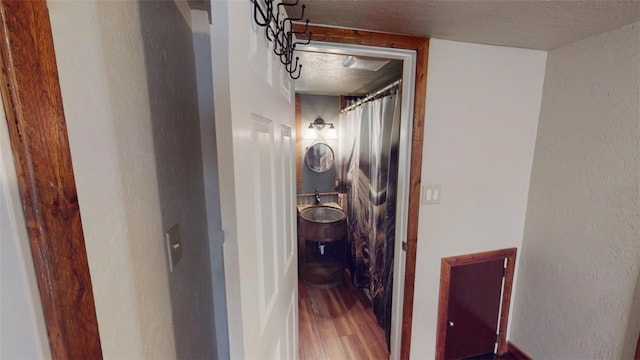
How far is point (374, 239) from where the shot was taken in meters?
2.04

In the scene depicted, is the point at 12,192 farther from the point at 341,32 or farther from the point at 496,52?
the point at 496,52

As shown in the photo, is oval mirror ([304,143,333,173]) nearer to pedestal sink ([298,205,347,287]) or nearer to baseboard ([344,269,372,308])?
pedestal sink ([298,205,347,287])

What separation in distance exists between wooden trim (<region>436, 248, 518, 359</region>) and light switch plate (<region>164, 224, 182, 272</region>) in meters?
1.40

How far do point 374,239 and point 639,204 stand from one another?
1.41 meters

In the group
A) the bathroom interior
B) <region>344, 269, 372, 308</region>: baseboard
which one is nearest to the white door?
the bathroom interior

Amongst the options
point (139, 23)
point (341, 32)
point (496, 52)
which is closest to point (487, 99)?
point (496, 52)

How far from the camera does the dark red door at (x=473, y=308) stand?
1520mm

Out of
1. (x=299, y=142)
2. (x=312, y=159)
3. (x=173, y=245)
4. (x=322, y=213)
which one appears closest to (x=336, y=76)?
(x=299, y=142)

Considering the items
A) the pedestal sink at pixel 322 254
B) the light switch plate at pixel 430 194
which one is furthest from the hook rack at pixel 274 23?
the pedestal sink at pixel 322 254

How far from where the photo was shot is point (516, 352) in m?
1.62

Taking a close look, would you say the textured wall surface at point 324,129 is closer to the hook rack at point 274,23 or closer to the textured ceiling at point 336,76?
the textured ceiling at point 336,76

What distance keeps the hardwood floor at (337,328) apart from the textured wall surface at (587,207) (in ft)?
3.34

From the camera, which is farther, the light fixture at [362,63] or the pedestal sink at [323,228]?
the pedestal sink at [323,228]

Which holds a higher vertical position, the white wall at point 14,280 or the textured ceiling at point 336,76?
the textured ceiling at point 336,76
